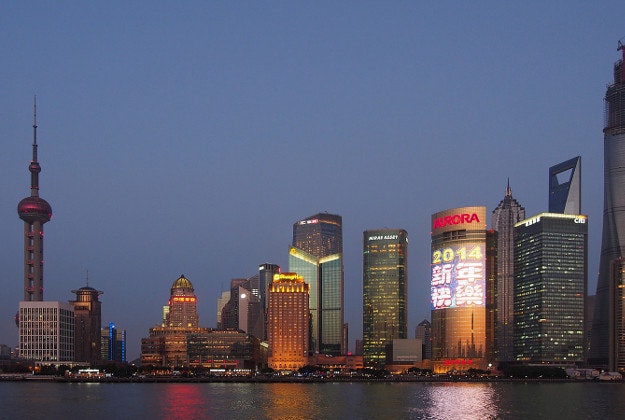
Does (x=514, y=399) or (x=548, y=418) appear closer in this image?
(x=548, y=418)

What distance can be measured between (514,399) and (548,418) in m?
50.4

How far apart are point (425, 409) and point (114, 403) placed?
57.8m

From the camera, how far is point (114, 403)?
604ft

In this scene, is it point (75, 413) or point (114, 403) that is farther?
point (114, 403)

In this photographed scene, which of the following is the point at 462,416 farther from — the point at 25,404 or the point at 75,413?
the point at 25,404

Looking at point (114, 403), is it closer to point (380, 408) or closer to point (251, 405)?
point (251, 405)

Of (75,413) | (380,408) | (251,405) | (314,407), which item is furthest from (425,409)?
(75,413)

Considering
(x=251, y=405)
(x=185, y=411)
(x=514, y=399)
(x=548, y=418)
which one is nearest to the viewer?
(x=548, y=418)

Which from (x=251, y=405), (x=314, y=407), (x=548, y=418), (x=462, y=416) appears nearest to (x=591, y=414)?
(x=548, y=418)

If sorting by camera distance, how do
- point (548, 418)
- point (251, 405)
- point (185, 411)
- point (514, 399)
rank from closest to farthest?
point (548, 418) → point (185, 411) → point (251, 405) → point (514, 399)

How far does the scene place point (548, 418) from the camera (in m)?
149

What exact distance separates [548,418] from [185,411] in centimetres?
5597

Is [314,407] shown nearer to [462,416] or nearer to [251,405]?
[251,405]

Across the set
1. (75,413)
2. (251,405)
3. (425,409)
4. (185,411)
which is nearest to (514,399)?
(425,409)
